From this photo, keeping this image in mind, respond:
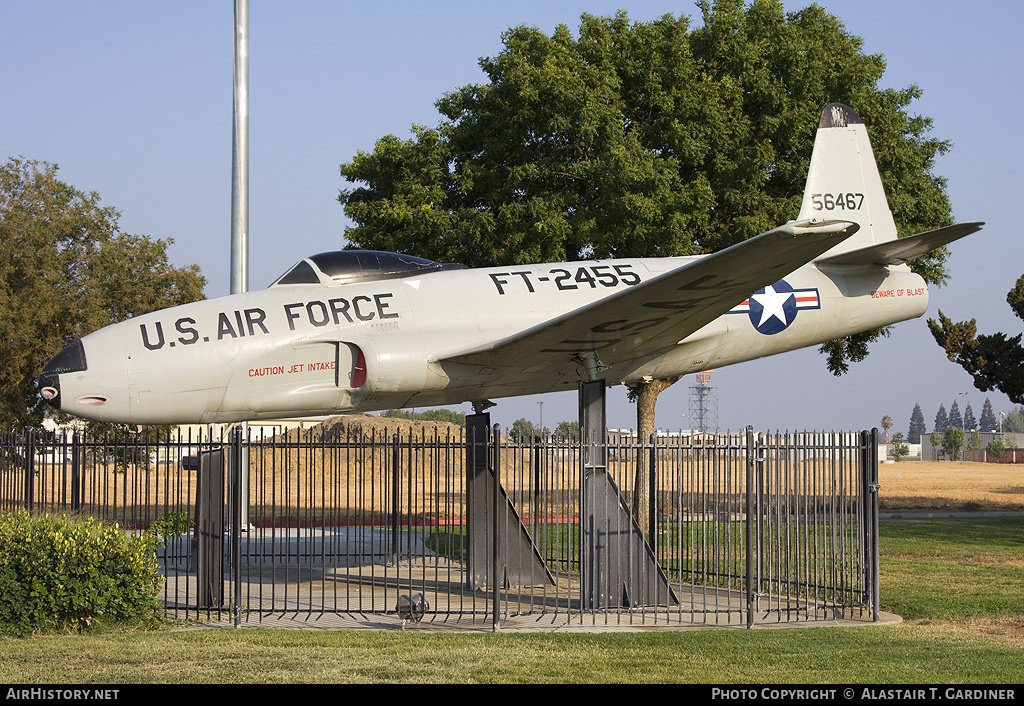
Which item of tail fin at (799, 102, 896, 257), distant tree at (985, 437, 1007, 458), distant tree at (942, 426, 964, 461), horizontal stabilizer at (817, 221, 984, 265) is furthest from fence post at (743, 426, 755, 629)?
distant tree at (942, 426, 964, 461)

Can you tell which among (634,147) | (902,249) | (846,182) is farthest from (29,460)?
(634,147)

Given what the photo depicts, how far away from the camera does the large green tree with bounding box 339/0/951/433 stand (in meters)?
25.4

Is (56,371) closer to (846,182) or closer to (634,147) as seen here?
(846,182)

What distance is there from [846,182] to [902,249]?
2.71 metres

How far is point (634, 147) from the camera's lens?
25312mm

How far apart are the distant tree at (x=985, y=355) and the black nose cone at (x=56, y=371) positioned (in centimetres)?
2852

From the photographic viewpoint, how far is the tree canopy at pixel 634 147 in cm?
2539

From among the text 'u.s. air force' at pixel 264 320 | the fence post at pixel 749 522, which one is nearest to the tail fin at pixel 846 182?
the fence post at pixel 749 522

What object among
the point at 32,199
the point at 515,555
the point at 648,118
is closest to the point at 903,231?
the point at 648,118

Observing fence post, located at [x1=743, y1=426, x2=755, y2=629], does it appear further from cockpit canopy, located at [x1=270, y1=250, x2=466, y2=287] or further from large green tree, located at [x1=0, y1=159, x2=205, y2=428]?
large green tree, located at [x1=0, y1=159, x2=205, y2=428]

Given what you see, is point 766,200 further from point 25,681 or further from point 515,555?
point 25,681

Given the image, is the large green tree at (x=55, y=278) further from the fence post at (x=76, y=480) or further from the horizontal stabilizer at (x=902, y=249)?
the horizontal stabilizer at (x=902, y=249)

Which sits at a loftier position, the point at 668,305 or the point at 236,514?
the point at 668,305

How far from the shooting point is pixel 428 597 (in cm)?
1474
